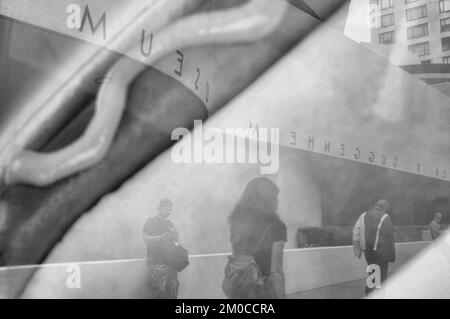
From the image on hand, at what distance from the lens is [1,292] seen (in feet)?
8.55

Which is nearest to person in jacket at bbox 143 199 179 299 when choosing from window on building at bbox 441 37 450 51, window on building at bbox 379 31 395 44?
window on building at bbox 379 31 395 44

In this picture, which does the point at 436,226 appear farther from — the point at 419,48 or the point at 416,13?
the point at 416,13

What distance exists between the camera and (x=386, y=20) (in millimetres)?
3678

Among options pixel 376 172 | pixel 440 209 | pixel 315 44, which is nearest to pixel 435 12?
pixel 315 44

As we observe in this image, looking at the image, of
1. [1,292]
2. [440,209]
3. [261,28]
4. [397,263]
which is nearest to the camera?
[1,292]

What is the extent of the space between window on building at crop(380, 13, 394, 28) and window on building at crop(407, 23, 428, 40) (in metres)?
0.14

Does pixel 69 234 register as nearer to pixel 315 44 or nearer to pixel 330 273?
pixel 330 273

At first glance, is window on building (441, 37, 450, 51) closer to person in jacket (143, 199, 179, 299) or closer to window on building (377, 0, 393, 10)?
window on building (377, 0, 393, 10)

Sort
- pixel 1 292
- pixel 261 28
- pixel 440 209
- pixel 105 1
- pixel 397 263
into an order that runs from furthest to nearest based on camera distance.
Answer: pixel 440 209 < pixel 397 263 < pixel 261 28 < pixel 105 1 < pixel 1 292

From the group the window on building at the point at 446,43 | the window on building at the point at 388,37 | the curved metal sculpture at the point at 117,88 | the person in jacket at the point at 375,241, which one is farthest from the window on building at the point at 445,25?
the person in jacket at the point at 375,241

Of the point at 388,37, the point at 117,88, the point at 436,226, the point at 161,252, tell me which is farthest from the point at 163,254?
the point at 388,37
